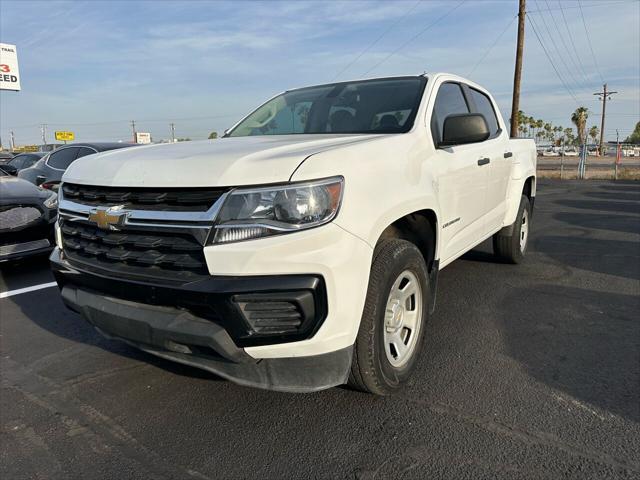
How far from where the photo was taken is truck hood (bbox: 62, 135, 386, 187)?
2.13 metres

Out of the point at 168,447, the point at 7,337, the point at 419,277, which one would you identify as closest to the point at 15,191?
the point at 7,337

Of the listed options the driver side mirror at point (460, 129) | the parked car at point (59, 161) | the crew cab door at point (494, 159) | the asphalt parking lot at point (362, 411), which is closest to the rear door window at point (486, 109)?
the crew cab door at point (494, 159)

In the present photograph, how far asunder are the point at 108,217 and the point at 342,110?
1988mm

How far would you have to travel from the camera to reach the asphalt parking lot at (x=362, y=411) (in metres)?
2.23

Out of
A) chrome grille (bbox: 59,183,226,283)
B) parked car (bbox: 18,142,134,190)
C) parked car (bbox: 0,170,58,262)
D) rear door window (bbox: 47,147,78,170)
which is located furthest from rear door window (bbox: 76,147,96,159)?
chrome grille (bbox: 59,183,226,283)

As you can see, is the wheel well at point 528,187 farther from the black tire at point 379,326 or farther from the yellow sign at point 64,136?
the yellow sign at point 64,136

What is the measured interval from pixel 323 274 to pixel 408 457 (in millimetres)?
949

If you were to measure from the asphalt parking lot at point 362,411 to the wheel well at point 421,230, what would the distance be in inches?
28.3

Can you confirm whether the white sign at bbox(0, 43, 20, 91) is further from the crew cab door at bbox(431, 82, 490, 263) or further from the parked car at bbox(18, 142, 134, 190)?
the crew cab door at bbox(431, 82, 490, 263)

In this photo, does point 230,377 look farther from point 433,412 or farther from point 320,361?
point 433,412

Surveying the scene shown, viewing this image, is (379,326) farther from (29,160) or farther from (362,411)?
(29,160)

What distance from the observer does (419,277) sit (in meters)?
2.87

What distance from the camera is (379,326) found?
245cm

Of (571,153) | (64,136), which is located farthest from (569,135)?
(64,136)
